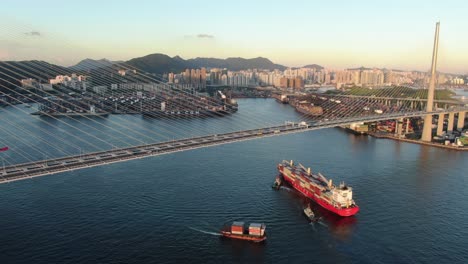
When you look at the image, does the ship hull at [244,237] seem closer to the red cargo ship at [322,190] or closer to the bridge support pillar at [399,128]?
the red cargo ship at [322,190]

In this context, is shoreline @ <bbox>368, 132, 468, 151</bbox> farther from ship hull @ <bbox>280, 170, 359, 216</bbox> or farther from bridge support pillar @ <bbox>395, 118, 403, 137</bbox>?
ship hull @ <bbox>280, 170, 359, 216</bbox>

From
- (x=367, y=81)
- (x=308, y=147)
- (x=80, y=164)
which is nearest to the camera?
(x=80, y=164)

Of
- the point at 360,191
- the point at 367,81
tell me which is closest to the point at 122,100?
the point at 360,191

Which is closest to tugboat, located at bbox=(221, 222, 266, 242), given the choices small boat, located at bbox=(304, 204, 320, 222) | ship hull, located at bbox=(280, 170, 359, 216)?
small boat, located at bbox=(304, 204, 320, 222)

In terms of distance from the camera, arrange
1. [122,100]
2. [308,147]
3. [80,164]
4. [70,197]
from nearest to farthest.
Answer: [80,164] < [70,197] < [308,147] < [122,100]

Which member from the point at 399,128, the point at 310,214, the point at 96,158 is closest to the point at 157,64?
the point at 399,128

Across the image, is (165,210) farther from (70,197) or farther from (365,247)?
(365,247)

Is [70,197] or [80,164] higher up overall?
[80,164]
